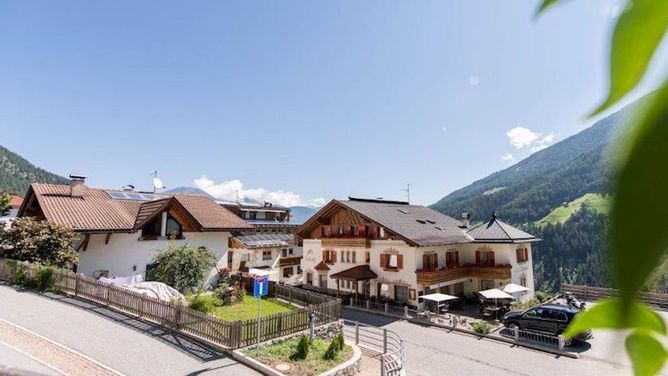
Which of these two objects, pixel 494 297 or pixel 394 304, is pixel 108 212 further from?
pixel 494 297

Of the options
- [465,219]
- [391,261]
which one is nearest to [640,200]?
[391,261]

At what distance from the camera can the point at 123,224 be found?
27.6 metres

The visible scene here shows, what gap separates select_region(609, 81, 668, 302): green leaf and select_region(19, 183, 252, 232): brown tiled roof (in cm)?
2970

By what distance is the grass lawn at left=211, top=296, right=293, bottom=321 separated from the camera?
2216 cm

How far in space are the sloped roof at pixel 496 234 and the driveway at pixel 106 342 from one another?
2557cm

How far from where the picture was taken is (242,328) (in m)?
17.1

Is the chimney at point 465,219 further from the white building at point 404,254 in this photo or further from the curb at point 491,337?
the curb at point 491,337

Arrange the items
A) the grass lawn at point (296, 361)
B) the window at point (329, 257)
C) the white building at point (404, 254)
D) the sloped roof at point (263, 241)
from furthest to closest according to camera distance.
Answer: the sloped roof at point (263, 241)
the window at point (329, 257)
the white building at point (404, 254)
the grass lawn at point (296, 361)

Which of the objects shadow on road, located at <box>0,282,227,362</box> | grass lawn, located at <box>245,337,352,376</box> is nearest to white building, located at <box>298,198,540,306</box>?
grass lawn, located at <box>245,337,352,376</box>

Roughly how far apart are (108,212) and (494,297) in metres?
27.4

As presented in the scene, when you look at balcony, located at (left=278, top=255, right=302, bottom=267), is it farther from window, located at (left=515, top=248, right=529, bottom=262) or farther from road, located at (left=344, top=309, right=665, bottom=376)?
road, located at (left=344, top=309, right=665, bottom=376)

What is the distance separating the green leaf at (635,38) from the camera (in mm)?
298

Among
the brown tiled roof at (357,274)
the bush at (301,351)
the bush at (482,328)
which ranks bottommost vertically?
the bush at (482,328)

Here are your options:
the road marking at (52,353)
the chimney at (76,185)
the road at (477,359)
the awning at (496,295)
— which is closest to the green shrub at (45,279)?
the road marking at (52,353)
